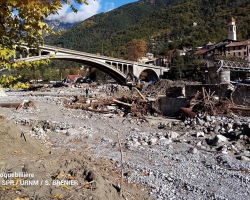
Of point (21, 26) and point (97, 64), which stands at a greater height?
point (97, 64)

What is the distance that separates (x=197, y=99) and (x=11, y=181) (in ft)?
39.9

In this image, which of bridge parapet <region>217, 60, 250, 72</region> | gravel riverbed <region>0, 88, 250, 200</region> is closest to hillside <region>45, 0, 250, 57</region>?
bridge parapet <region>217, 60, 250, 72</region>

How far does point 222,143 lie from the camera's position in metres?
9.23

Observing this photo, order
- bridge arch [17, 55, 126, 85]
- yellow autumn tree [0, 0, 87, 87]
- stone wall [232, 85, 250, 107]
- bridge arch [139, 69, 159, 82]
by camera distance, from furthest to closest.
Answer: bridge arch [139, 69, 159, 82] → bridge arch [17, 55, 126, 85] → stone wall [232, 85, 250, 107] → yellow autumn tree [0, 0, 87, 87]

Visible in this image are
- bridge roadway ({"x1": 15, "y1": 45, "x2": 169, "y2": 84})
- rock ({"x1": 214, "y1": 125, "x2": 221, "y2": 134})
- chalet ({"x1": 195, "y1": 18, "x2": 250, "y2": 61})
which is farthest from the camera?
chalet ({"x1": 195, "y1": 18, "x2": 250, "y2": 61})

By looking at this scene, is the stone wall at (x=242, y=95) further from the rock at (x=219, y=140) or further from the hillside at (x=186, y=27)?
the hillside at (x=186, y=27)

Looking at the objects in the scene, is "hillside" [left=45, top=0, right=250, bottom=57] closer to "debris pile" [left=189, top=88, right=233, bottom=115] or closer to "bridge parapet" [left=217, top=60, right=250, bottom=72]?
"bridge parapet" [left=217, top=60, right=250, bottom=72]

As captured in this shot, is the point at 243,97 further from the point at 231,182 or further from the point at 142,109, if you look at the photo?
the point at 231,182

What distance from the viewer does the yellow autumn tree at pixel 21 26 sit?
152 inches

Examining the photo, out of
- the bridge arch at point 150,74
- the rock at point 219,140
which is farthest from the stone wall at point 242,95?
the bridge arch at point 150,74

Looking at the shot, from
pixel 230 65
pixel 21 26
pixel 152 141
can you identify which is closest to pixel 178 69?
pixel 230 65

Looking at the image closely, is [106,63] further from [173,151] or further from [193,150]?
[193,150]

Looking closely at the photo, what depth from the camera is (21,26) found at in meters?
4.51

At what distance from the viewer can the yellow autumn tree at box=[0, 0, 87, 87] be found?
3.86m
